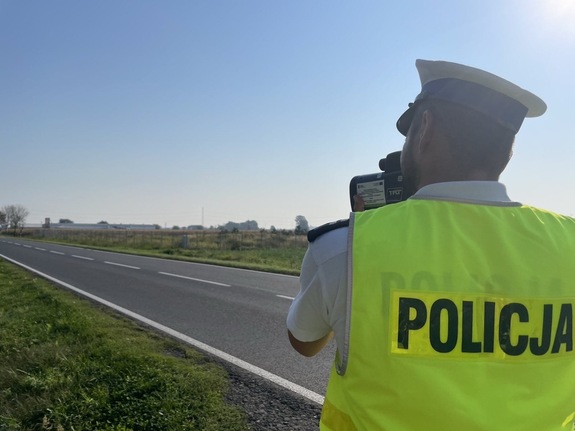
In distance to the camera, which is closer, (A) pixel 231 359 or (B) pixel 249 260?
(A) pixel 231 359

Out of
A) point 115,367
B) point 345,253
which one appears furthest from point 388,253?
point 115,367

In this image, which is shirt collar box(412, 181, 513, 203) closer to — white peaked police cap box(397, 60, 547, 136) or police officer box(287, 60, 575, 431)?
police officer box(287, 60, 575, 431)

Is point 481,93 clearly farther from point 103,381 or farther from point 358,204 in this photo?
point 103,381

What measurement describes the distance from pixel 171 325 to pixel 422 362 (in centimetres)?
668

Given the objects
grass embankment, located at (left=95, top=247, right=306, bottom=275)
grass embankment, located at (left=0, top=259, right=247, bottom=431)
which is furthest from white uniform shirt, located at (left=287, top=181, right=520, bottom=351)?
grass embankment, located at (left=95, top=247, right=306, bottom=275)

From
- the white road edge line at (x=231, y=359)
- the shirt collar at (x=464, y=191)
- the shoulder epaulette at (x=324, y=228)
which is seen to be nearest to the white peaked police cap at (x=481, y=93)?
the shirt collar at (x=464, y=191)

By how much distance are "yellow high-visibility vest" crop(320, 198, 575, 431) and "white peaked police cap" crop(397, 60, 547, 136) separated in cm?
30

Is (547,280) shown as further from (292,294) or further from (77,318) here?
(292,294)

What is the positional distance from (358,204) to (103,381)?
11.2 feet

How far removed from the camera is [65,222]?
181 m

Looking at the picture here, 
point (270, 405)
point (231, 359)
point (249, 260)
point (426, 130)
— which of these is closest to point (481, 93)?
point (426, 130)

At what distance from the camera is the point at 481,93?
1385 mm

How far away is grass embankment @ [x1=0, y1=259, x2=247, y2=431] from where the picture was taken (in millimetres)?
3553

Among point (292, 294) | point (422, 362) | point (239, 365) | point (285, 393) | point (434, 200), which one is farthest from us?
point (292, 294)
